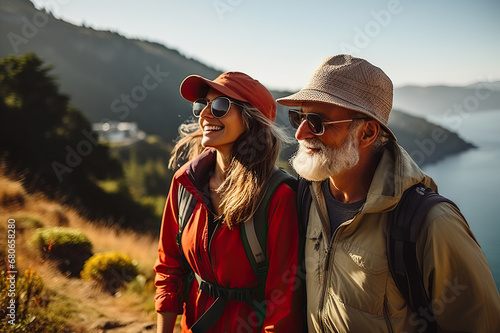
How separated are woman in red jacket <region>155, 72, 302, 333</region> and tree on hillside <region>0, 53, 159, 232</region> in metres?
6.41

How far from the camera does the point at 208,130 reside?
7.80 ft

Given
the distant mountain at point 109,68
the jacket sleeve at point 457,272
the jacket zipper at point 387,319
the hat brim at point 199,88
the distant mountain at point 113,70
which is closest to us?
the jacket sleeve at point 457,272

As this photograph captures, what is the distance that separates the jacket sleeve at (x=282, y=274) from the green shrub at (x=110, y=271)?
349 cm

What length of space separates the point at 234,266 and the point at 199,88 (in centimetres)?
135

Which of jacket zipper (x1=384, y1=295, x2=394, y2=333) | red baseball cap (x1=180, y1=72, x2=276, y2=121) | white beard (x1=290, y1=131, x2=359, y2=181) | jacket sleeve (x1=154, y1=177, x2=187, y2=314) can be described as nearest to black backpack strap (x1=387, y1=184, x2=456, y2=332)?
jacket zipper (x1=384, y1=295, x2=394, y2=333)

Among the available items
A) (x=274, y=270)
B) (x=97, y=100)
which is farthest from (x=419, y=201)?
(x=97, y=100)

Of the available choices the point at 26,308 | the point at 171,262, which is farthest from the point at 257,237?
the point at 26,308

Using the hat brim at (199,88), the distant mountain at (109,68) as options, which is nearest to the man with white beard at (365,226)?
the hat brim at (199,88)

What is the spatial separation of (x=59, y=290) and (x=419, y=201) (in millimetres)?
4433

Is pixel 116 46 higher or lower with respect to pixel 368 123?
higher

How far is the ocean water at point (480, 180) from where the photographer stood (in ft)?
17.2

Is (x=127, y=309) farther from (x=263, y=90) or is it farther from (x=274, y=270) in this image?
(x=263, y=90)

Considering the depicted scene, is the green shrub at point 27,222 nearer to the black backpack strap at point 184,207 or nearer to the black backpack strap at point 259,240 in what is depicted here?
the black backpack strap at point 184,207

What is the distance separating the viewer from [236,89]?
7.70ft
